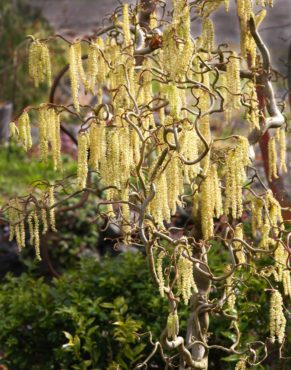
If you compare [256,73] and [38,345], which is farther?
[38,345]

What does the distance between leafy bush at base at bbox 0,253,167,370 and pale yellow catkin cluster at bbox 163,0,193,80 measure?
1996 millimetres

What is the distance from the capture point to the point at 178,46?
163 inches

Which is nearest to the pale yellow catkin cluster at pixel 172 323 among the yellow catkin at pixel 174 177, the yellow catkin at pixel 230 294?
the yellow catkin at pixel 230 294

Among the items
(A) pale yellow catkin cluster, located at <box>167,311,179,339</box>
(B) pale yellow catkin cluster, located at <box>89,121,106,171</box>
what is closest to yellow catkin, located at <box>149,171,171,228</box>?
(B) pale yellow catkin cluster, located at <box>89,121,106,171</box>

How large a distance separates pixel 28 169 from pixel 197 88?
22.8ft

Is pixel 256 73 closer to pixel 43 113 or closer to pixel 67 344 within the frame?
pixel 43 113

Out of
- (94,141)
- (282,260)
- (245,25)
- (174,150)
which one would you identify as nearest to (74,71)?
(94,141)

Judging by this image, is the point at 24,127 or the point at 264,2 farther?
the point at 264,2

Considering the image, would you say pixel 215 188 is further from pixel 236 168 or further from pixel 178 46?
pixel 178 46

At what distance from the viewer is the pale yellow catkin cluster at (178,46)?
4.07m

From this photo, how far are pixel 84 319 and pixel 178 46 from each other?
2.27 meters

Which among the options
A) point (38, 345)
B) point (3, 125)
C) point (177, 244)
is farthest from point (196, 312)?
point (3, 125)

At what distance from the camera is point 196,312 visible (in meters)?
4.72

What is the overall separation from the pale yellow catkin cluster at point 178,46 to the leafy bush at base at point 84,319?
1996 millimetres
